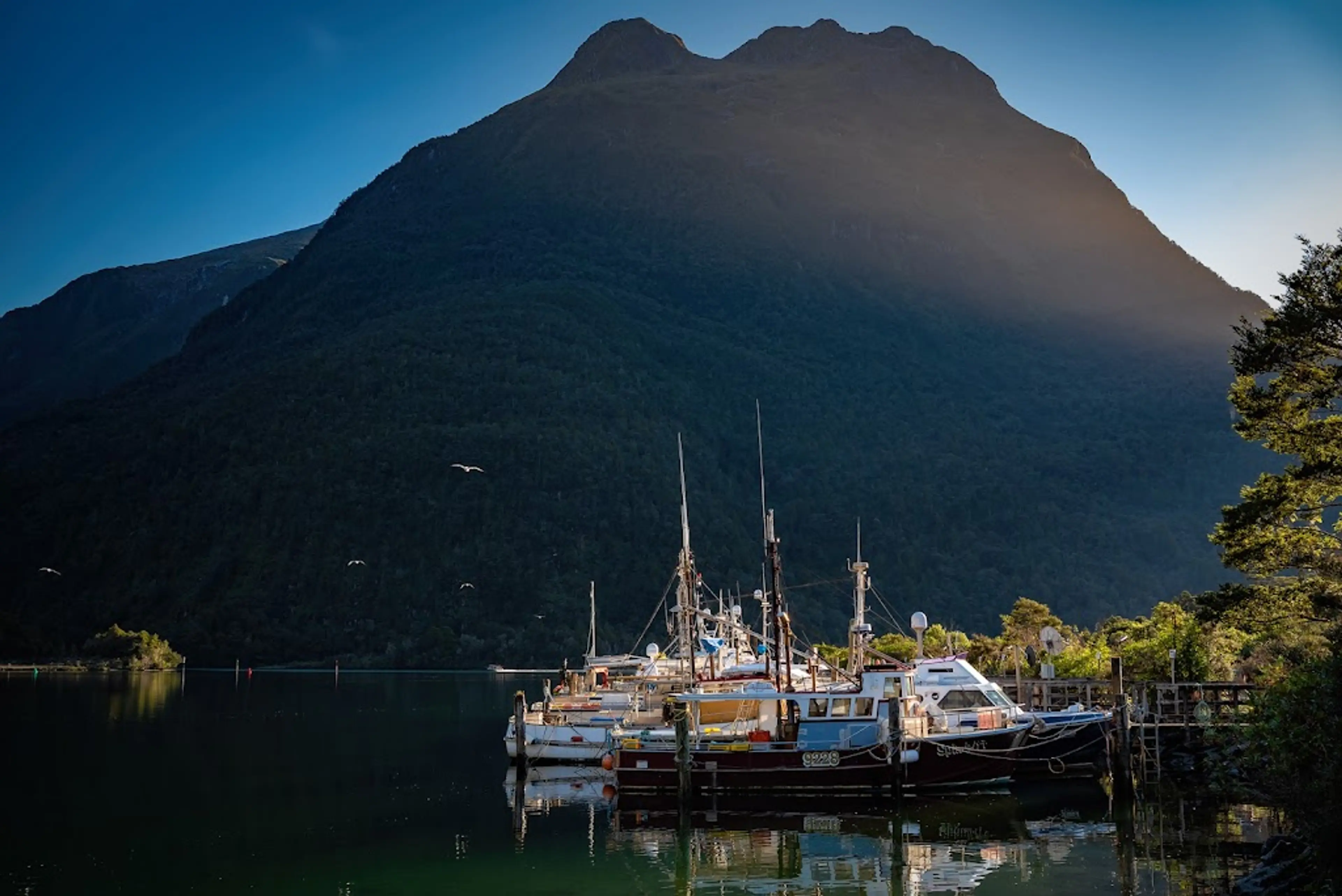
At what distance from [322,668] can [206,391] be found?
63.5 meters

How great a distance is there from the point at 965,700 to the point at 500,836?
13491 millimetres

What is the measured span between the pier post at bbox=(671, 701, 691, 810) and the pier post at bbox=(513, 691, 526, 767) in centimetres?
772

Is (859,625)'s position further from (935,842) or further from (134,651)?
(134,651)

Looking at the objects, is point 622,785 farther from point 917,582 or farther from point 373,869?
point 917,582

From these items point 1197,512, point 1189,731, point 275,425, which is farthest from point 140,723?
point 1197,512

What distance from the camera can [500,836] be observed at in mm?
29734

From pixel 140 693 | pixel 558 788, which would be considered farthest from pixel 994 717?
pixel 140 693

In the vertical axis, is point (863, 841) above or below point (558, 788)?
above

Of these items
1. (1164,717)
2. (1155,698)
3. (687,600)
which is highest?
(687,600)

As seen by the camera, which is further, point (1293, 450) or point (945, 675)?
point (945, 675)

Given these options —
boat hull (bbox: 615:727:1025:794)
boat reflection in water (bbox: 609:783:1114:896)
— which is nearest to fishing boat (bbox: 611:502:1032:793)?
boat hull (bbox: 615:727:1025:794)

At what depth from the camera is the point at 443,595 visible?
139 meters

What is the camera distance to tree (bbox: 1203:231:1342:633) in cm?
2559

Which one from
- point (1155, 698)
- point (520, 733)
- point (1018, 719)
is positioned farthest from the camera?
point (520, 733)
